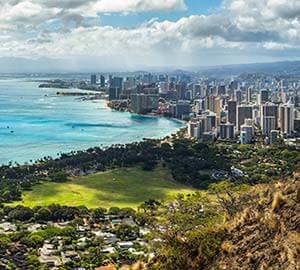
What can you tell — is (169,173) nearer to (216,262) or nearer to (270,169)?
(270,169)

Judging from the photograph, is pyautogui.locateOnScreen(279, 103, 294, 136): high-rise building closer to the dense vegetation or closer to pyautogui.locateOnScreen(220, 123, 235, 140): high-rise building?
pyautogui.locateOnScreen(220, 123, 235, 140): high-rise building

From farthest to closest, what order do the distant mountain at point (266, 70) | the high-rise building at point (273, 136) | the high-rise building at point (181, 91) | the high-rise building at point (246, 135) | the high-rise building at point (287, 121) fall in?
the distant mountain at point (266, 70), the high-rise building at point (181, 91), the high-rise building at point (287, 121), the high-rise building at point (246, 135), the high-rise building at point (273, 136)

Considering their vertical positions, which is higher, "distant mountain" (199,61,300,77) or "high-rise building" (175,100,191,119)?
"distant mountain" (199,61,300,77)

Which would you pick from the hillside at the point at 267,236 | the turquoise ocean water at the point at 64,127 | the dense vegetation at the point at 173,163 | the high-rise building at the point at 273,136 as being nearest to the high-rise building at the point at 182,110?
the turquoise ocean water at the point at 64,127

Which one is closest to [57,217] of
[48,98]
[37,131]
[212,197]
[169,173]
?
[169,173]

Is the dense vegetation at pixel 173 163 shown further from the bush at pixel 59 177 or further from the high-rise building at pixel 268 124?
the high-rise building at pixel 268 124

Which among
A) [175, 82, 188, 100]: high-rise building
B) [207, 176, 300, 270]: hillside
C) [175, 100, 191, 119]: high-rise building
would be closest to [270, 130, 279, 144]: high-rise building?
[175, 100, 191, 119]: high-rise building
